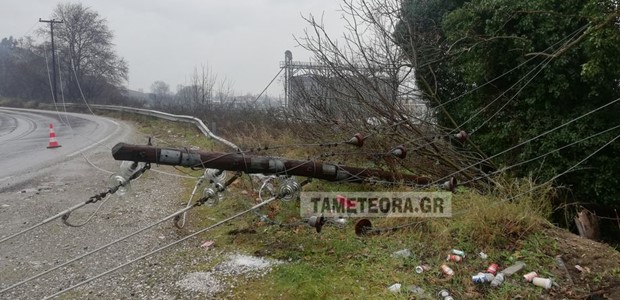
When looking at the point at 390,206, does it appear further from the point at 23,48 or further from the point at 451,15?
the point at 23,48

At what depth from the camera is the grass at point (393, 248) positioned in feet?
10.6

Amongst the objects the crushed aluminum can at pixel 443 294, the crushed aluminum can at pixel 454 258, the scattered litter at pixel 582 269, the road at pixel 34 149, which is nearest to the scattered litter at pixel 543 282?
the scattered litter at pixel 582 269

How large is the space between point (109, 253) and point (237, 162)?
5.45 feet

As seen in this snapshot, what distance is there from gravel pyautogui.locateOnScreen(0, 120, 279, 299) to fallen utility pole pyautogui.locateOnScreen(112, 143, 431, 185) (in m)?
0.92

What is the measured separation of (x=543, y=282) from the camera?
324cm

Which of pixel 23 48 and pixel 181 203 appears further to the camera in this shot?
pixel 23 48

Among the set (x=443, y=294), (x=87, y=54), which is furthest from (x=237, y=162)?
(x=87, y=54)

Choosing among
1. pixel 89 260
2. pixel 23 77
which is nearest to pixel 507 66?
pixel 89 260

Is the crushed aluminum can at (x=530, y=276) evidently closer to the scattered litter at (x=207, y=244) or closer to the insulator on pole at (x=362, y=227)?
the insulator on pole at (x=362, y=227)

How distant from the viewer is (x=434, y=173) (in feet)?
21.7

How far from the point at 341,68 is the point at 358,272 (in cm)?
535

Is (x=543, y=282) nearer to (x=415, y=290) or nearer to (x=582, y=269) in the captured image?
(x=582, y=269)
